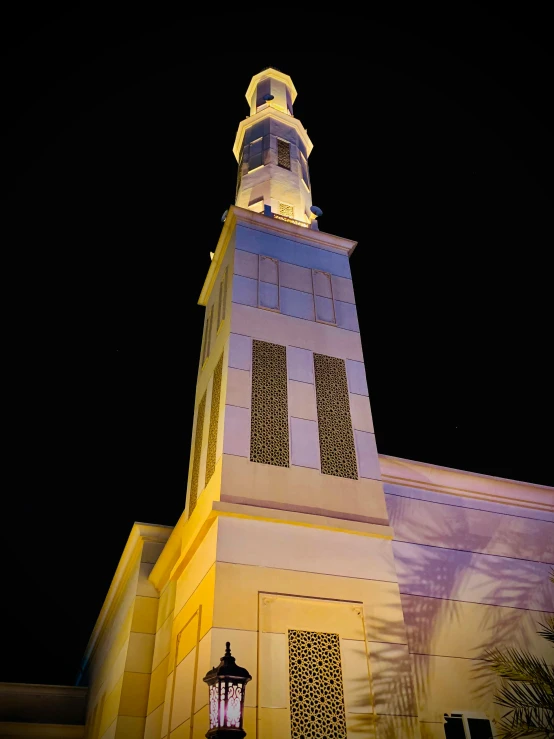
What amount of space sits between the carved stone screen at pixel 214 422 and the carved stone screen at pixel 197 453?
0.65 metres

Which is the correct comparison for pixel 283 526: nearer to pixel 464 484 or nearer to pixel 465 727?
pixel 465 727

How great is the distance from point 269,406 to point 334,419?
3.45ft

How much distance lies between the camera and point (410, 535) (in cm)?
841

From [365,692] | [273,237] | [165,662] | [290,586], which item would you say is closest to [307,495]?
[290,586]

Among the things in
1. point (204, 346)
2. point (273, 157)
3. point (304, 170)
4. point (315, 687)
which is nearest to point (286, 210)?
point (273, 157)

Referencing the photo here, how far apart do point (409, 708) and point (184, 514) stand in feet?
14.2

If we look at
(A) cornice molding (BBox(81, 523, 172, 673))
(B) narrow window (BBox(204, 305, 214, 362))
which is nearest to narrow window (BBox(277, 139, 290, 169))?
(B) narrow window (BBox(204, 305, 214, 362))

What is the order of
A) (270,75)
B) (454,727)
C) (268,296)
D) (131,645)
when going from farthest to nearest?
(270,75), (268,296), (131,645), (454,727)

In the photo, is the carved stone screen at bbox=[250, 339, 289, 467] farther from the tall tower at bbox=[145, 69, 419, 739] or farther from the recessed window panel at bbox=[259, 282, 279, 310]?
the recessed window panel at bbox=[259, 282, 279, 310]

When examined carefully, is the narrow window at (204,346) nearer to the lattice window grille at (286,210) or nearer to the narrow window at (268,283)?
the narrow window at (268,283)

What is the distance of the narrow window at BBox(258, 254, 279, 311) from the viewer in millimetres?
9992

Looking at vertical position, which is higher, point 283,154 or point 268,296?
point 283,154

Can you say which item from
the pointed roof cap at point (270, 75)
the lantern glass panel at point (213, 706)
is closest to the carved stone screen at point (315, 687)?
the lantern glass panel at point (213, 706)

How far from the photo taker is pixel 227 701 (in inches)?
182
